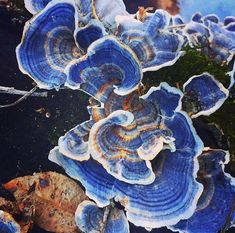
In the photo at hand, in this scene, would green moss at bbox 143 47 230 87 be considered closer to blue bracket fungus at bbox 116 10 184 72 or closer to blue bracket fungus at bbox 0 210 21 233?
blue bracket fungus at bbox 116 10 184 72

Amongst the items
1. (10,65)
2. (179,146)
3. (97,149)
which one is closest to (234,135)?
(179,146)

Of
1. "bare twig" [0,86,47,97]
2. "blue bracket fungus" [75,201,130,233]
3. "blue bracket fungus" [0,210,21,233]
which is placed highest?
"bare twig" [0,86,47,97]

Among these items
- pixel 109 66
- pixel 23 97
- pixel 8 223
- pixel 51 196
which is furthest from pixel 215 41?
pixel 8 223

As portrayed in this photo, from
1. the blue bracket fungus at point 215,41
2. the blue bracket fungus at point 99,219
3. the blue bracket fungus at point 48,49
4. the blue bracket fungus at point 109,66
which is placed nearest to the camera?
the blue bracket fungus at point 109,66

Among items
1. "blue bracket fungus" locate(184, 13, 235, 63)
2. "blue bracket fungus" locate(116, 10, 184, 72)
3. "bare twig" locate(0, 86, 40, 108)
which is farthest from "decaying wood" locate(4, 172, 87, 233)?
"blue bracket fungus" locate(184, 13, 235, 63)

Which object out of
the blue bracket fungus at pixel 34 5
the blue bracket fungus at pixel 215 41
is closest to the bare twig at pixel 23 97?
the blue bracket fungus at pixel 34 5

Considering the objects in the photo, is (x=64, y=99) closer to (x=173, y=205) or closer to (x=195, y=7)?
(x=173, y=205)

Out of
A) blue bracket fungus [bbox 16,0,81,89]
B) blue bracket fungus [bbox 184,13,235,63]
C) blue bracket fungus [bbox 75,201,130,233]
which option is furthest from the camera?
blue bracket fungus [bbox 184,13,235,63]

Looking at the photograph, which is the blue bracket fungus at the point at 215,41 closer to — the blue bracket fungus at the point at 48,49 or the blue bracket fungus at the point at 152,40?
the blue bracket fungus at the point at 152,40
